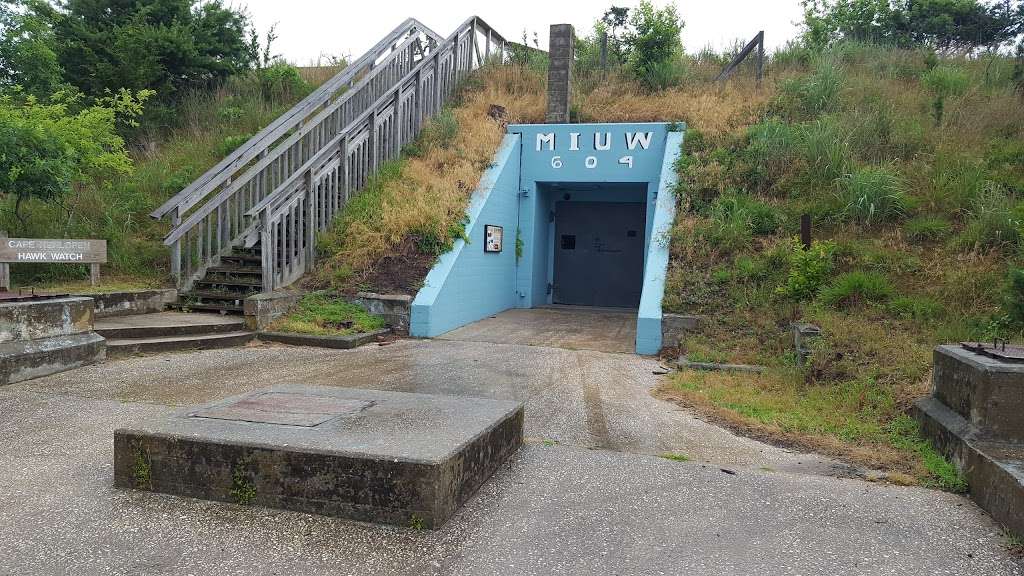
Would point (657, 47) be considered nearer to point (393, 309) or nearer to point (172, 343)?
point (393, 309)

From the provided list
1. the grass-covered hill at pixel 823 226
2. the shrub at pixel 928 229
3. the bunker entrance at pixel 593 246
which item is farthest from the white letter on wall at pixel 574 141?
the shrub at pixel 928 229

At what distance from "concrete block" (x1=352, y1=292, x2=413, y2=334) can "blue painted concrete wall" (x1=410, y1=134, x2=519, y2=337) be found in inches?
4.3

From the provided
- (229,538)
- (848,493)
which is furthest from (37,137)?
(848,493)

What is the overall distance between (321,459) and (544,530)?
3.98 feet

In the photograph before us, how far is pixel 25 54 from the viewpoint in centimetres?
1298

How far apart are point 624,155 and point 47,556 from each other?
11.9 meters

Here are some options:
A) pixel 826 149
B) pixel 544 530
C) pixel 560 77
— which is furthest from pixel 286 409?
pixel 560 77

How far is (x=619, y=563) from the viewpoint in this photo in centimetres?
308

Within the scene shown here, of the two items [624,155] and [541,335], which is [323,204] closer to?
[541,335]

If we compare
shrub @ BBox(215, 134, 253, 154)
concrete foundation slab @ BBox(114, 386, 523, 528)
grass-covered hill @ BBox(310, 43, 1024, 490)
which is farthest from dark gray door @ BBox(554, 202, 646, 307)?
concrete foundation slab @ BBox(114, 386, 523, 528)

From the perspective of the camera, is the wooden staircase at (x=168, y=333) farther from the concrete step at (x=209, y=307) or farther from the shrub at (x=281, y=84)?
the shrub at (x=281, y=84)

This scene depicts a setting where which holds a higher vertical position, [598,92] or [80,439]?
[598,92]

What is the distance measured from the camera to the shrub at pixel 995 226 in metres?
8.24

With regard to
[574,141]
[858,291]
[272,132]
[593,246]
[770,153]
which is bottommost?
[858,291]
